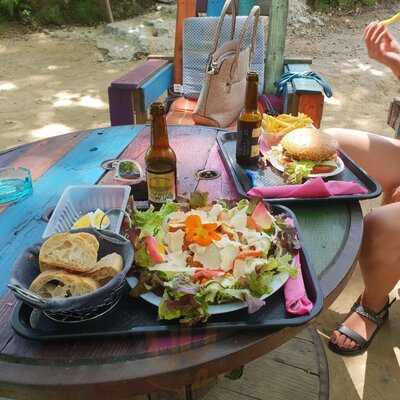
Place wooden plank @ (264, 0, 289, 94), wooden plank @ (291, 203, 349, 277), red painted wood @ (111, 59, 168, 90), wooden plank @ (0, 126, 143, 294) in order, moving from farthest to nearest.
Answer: wooden plank @ (264, 0, 289, 94), red painted wood @ (111, 59, 168, 90), wooden plank @ (0, 126, 143, 294), wooden plank @ (291, 203, 349, 277)

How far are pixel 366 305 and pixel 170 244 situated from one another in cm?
121

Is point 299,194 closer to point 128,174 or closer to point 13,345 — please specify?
point 128,174

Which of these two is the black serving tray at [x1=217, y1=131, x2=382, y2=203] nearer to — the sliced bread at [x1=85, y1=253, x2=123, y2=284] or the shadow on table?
the sliced bread at [x1=85, y1=253, x2=123, y2=284]

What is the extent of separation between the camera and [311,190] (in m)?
1.28

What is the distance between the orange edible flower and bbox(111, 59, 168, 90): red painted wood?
5.26ft

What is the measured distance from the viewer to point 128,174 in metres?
1.48

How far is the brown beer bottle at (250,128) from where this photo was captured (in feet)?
4.71

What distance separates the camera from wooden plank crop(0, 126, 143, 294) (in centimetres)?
117

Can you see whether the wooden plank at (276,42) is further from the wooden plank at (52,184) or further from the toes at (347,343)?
the toes at (347,343)

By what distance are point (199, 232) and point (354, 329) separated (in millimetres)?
1155

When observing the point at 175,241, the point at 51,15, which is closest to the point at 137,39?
the point at 51,15

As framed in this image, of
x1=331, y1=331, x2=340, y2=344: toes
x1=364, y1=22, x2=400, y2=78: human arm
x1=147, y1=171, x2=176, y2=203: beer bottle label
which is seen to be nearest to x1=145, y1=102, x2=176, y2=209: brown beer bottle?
x1=147, y1=171, x2=176, y2=203: beer bottle label

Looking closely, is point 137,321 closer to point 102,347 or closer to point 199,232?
point 102,347

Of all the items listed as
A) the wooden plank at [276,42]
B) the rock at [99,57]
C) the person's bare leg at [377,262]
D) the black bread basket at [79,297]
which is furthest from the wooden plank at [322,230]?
the rock at [99,57]
